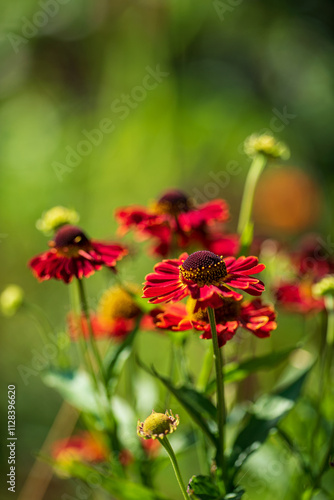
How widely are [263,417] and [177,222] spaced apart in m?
0.21

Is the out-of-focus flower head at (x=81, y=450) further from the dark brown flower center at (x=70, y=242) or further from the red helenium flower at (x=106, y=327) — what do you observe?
the dark brown flower center at (x=70, y=242)

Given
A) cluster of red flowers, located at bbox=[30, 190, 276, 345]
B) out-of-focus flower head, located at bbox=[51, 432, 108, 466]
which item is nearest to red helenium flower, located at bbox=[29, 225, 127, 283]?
cluster of red flowers, located at bbox=[30, 190, 276, 345]

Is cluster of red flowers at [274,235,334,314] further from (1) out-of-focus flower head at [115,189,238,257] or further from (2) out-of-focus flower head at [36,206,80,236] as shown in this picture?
(2) out-of-focus flower head at [36,206,80,236]

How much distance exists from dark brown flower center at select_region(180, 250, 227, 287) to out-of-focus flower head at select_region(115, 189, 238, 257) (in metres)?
0.14

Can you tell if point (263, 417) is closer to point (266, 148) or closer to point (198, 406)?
point (198, 406)

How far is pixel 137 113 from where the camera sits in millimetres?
1767

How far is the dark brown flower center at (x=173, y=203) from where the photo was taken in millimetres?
591

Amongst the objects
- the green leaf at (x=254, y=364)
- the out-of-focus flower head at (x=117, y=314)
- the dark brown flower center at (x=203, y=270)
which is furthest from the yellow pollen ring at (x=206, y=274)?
the out-of-focus flower head at (x=117, y=314)

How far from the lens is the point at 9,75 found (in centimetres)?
184

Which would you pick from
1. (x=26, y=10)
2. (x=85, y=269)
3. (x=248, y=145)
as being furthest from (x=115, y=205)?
(x=85, y=269)

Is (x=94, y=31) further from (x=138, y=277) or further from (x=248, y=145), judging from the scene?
(x=248, y=145)

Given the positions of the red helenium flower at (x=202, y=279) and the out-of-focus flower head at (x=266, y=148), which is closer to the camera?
the red helenium flower at (x=202, y=279)

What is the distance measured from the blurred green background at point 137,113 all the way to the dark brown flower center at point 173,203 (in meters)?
0.86

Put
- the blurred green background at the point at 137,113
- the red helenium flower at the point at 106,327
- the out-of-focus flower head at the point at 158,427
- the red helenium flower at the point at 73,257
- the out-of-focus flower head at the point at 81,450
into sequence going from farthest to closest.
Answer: the blurred green background at the point at 137,113, the out-of-focus flower head at the point at 81,450, the red helenium flower at the point at 106,327, the red helenium flower at the point at 73,257, the out-of-focus flower head at the point at 158,427
